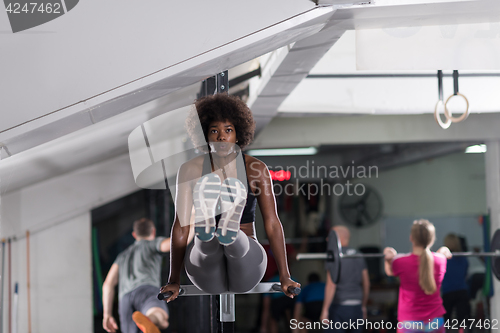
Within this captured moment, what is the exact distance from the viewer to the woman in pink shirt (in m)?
2.31

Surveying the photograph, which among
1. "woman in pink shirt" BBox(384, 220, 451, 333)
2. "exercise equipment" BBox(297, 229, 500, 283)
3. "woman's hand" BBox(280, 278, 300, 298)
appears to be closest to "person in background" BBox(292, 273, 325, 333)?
"exercise equipment" BBox(297, 229, 500, 283)

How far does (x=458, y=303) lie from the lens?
2535 millimetres

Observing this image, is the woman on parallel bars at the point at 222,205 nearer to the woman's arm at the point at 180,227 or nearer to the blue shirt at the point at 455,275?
the woman's arm at the point at 180,227

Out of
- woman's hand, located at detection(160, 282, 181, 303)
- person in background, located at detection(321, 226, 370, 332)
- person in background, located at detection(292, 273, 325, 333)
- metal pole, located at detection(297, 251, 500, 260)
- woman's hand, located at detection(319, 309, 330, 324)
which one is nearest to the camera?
woman's hand, located at detection(160, 282, 181, 303)

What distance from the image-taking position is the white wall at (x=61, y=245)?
244 cm

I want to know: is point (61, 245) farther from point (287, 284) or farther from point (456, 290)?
point (456, 290)

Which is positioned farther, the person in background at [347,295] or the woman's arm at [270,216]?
the person in background at [347,295]

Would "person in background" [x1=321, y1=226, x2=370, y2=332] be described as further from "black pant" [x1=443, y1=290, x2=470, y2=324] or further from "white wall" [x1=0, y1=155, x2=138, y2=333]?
"white wall" [x1=0, y1=155, x2=138, y2=333]

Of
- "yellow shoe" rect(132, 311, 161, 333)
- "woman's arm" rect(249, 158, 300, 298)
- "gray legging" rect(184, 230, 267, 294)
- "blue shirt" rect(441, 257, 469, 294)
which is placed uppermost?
"woman's arm" rect(249, 158, 300, 298)

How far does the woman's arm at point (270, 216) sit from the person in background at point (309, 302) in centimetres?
173

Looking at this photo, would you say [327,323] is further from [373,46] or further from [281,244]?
[373,46]

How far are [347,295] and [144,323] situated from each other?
4.40ft

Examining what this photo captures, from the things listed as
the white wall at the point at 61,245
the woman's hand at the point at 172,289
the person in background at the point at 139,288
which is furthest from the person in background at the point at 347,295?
the woman's hand at the point at 172,289

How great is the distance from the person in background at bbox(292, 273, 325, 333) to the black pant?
0.81 metres
